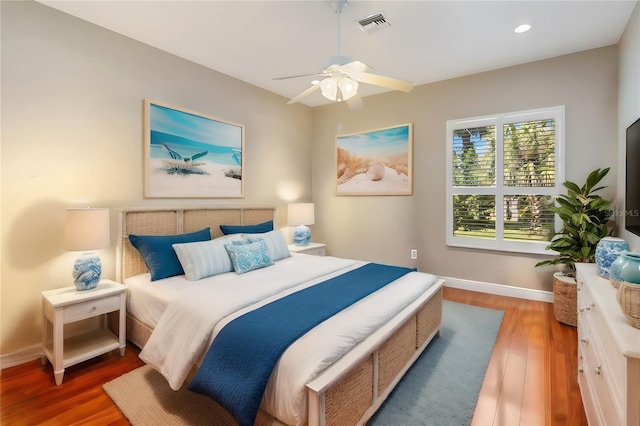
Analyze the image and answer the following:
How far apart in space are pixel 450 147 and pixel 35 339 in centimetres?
477

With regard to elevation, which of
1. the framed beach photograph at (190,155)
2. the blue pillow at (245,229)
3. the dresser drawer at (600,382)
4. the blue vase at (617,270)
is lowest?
the dresser drawer at (600,382)

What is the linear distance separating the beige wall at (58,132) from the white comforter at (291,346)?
4.06ft

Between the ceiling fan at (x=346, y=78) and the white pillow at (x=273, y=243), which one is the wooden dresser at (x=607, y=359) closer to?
the ceiling fan at (x=346, y=78)

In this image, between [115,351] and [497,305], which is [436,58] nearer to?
[497,305]

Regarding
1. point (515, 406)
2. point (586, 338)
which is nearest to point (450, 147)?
point (586, 338)

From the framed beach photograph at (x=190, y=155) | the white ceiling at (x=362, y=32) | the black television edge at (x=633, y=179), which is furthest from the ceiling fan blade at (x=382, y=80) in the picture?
the framed beach photograph at (x=190, y=155)

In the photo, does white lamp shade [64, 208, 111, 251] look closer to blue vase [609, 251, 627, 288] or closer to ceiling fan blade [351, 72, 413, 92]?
ceiling fan blade [351, 72, 413, 92]

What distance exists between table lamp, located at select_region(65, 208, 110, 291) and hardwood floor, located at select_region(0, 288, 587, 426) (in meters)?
0.65

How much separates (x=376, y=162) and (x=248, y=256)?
2670 mm

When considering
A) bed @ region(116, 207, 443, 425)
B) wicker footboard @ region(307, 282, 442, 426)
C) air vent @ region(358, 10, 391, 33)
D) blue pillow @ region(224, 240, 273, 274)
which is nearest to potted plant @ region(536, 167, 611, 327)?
bed @ region(116, 207, 443, 425)

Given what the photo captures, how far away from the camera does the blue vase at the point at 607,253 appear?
1.88 metres

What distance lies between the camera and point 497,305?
348cm

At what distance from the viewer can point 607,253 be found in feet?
6.25

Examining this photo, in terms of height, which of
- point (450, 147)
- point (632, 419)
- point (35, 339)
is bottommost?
point (35, 339)
